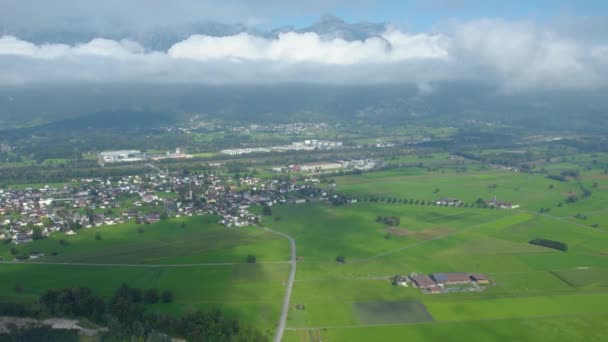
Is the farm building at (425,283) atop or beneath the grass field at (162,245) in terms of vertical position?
atop

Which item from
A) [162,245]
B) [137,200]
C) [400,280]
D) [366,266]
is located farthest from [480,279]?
[137,200]

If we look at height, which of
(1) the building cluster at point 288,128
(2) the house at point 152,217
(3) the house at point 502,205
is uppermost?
(1) the building cluster at point 288,128

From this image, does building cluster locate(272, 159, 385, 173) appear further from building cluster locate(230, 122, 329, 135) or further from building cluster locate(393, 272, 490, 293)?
building cluster locate(230, 122, 329, 135)

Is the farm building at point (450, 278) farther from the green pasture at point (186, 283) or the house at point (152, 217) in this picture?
the house at point (152, 217)

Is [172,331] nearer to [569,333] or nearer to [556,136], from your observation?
[569,333]

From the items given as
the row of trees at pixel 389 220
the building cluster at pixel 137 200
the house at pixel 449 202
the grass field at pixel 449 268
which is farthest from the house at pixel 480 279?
the house at pixel 449 202

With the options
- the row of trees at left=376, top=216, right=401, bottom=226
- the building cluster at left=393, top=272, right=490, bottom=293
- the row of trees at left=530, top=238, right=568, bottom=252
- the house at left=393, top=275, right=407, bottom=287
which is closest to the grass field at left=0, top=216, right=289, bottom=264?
the house at left=393, top=275, right=407, bottom=287

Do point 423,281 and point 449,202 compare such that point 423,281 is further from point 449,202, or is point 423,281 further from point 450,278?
point 449,202
